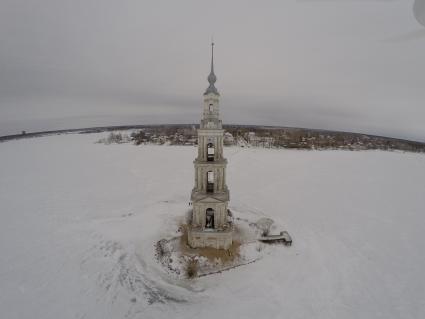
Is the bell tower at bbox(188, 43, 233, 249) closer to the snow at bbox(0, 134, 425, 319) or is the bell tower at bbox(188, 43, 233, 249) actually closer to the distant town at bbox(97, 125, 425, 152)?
the snow at bbox(0, 134, 425, 319)

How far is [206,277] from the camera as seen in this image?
11.0 meters

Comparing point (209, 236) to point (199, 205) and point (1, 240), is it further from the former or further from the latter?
point (1, 240)

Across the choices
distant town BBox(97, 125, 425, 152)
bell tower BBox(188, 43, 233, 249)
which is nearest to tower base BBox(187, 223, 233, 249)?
bell tower BBox(188, 43, 233, 249)

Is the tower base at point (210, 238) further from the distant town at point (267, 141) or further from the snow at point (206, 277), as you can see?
the distant town at point (267, 141)

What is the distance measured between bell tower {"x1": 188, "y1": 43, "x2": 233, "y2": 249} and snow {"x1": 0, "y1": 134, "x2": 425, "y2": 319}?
5.97 ft

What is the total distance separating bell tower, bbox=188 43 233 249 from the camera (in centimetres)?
1205

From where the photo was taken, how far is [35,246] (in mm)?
13383

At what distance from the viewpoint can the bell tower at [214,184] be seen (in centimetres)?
1205

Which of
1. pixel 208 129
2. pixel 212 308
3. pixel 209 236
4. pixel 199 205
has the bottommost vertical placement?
pixel 212 308

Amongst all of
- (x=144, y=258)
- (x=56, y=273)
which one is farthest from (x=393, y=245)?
(x=56, y=273)

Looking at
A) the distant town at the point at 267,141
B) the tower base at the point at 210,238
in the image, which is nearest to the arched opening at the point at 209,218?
the tower base at the point at 210,238

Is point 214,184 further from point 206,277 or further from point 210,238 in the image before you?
point 206,277

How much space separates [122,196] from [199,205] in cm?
1167

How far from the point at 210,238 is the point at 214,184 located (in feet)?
8.80
